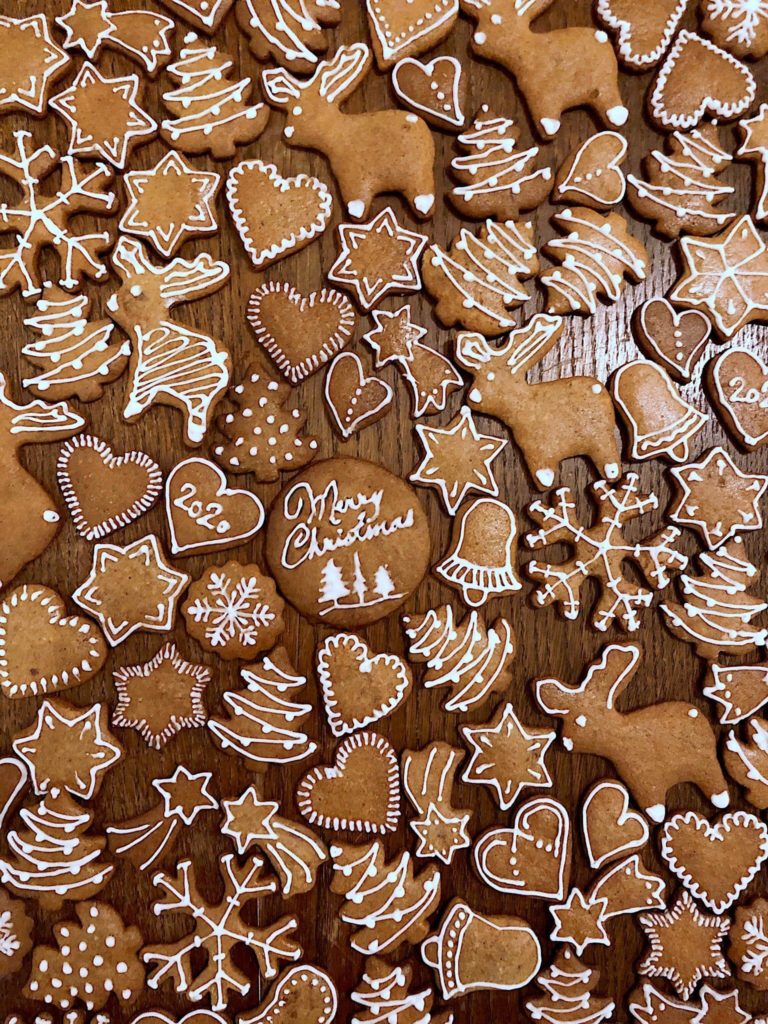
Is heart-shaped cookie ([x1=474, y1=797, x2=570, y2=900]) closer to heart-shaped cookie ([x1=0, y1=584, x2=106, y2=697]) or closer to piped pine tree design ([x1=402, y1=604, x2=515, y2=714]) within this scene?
piped pine tree design ([x1=402, y1=604, x2=515, y2=714])

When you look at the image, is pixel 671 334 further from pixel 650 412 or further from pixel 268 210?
pixel 268 210

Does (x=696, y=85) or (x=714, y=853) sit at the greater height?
(x=696, y=85)

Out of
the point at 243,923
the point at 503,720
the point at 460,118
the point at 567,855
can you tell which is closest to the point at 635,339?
the point at 460,118

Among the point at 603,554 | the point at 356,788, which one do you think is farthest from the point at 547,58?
the point at 356,788

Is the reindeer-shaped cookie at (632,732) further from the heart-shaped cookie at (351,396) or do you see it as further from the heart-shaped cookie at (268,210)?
the heart-shaped cookie at (268,210)

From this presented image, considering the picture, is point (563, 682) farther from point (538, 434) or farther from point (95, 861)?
point (95, 861)

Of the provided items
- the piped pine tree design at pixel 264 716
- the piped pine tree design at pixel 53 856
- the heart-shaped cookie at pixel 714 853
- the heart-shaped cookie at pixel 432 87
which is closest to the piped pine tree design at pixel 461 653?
the piped pine tree design at pixel 264 716
